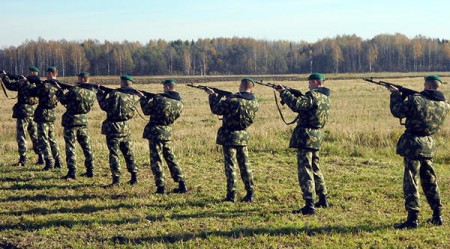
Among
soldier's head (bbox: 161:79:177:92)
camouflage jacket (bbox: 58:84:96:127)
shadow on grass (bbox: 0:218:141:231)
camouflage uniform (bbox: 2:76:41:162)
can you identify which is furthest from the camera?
camouflage uniform (bbox: 2:76:41:162)

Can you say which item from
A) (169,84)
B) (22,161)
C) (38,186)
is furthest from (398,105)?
Answer: (22,161)

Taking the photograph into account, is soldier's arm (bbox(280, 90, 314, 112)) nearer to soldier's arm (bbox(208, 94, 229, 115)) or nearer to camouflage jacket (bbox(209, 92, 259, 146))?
camouflage jacket (bbox(209, 92, 259, 146))

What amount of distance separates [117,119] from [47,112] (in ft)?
9.05

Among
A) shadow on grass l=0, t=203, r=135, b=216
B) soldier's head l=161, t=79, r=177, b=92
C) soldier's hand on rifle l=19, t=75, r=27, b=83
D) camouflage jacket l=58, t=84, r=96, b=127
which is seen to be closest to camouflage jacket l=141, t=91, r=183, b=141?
soldier's head l=161, t=79, r=177, b=92

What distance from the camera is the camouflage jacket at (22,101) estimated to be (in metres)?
13.0

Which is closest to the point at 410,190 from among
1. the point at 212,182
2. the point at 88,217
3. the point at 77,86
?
the point at 212,182

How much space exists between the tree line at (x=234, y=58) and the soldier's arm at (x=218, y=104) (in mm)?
98323

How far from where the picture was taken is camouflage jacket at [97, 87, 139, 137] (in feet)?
35.5

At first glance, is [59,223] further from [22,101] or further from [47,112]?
[22,101]

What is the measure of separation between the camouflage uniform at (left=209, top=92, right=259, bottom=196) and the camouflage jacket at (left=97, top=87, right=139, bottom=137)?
2290 millimetres

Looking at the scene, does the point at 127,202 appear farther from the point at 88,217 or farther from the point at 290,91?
the point at 290,91

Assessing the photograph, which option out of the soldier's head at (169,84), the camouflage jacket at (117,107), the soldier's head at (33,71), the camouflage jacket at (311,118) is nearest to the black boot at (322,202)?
the camouflage jacket at (311,118)

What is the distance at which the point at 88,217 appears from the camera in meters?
8.83

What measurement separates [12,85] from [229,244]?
8.66 metres
